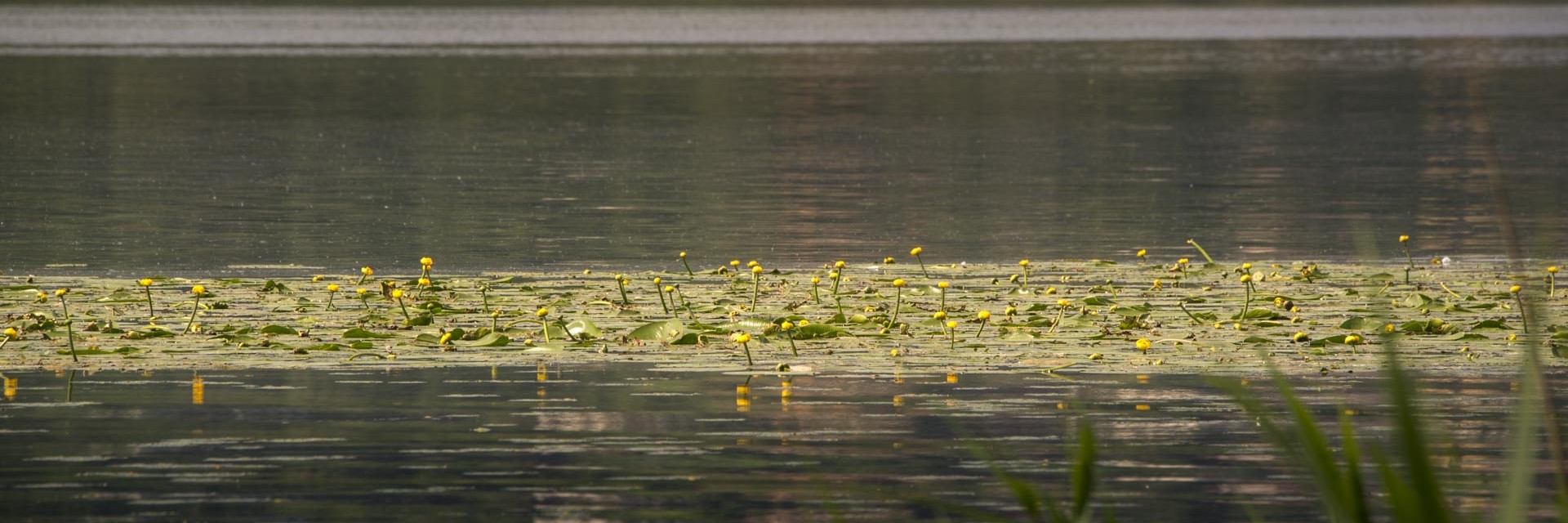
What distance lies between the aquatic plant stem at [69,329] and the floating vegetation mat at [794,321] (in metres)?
0.02

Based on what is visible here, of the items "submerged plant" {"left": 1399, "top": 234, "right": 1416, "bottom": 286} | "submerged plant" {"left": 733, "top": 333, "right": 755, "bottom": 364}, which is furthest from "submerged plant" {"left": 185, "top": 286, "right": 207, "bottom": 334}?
"submerged plant" {"left": 1399, "top": 234, "right": 1416, "bottom": 286}

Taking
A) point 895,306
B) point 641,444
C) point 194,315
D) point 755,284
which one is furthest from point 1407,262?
point 194,315

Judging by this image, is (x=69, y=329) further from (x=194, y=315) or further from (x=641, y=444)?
(x=641, y=444)

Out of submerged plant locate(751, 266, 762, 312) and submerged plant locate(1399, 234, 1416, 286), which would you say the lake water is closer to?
submerged plant locate(1399, 234, 1416, 286)

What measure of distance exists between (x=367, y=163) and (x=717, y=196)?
6.09 meters

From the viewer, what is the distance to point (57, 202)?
20719mm

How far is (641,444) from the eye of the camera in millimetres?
9031

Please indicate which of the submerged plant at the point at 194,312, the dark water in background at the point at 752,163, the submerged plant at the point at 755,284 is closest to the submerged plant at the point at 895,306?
the submerged plant at the point at 755,284

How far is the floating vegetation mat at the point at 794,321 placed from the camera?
11055 mm

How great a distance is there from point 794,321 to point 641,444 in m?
3.16

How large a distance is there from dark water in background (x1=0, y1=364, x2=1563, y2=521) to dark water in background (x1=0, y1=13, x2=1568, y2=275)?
8.52ft

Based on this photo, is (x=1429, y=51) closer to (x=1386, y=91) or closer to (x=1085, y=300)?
(x=1386, y=91)

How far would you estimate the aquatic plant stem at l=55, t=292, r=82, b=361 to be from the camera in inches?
429

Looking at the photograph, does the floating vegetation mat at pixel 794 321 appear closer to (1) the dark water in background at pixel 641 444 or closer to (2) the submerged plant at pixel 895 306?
(2) the submerged plant at pixel 895 306
